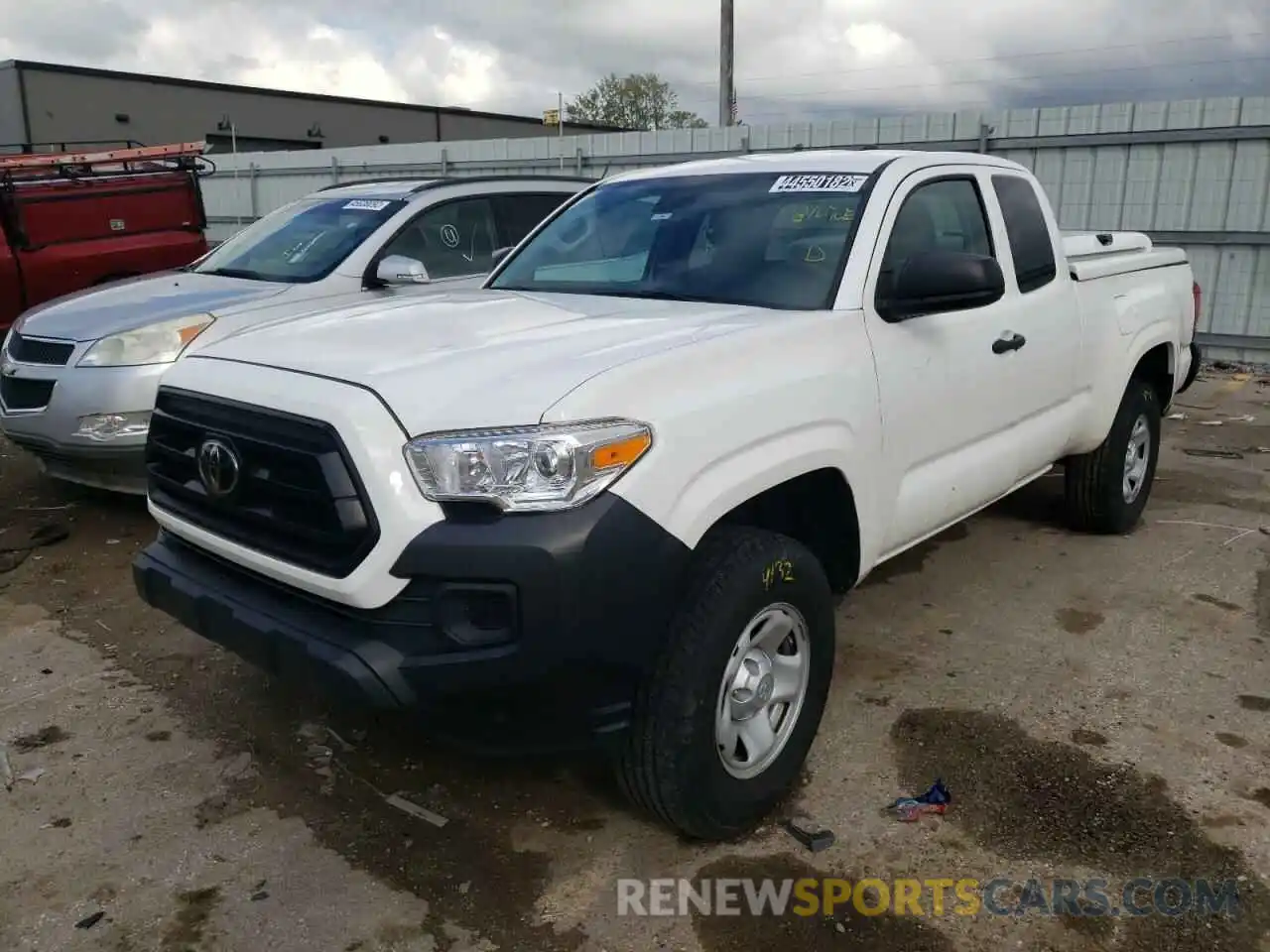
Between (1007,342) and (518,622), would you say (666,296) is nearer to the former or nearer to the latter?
(1007,342)

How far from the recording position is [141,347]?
5191 mm

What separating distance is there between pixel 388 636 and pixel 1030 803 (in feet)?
6.24

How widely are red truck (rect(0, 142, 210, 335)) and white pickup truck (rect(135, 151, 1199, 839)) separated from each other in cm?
567

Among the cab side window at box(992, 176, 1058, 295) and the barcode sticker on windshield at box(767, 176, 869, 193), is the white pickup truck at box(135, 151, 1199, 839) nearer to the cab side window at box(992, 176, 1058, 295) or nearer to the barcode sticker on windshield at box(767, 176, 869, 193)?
the barcode sticker on windshield at box(767, 176, 869, 193)

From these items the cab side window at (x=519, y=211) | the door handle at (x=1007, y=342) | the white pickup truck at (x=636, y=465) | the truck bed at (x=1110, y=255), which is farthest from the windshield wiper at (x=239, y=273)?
the truck bed at (x=1110, y=255)

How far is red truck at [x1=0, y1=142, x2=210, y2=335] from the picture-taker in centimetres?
807

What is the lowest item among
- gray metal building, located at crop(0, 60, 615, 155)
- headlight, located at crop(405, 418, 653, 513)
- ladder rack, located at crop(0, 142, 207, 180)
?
headlight, located at crop(405, 418, 653, 513)

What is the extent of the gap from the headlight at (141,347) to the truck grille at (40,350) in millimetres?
167

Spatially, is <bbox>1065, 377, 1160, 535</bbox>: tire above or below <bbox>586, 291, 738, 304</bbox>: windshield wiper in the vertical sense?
below

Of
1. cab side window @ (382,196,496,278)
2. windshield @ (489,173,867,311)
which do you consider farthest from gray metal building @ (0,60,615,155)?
windshield @ (489,173,867,311)

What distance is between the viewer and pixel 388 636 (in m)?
2.44

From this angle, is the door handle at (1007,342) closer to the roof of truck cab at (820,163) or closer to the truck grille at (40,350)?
the roof of truck cab at (820,163)

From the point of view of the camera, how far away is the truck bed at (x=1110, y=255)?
4875 mm

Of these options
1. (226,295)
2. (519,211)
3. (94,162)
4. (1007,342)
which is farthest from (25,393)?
(1007,342)
